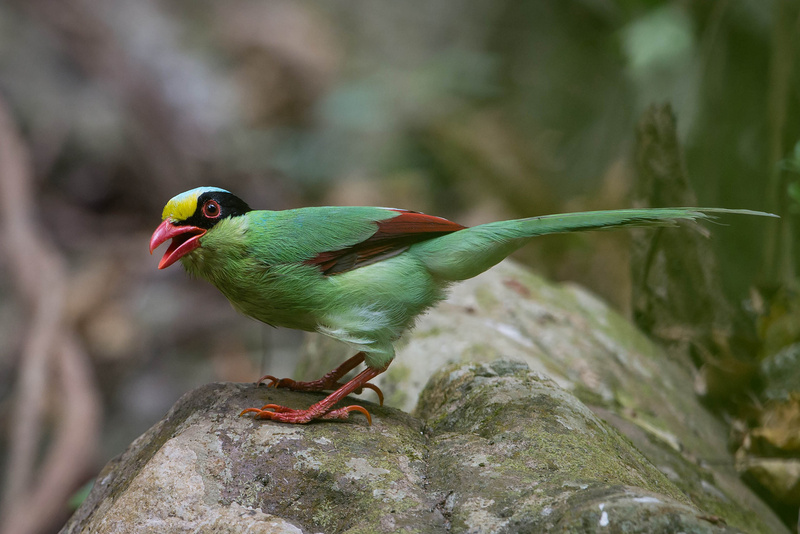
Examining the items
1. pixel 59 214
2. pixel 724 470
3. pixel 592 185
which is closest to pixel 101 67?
pixel 59 214

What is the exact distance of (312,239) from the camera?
2.94 metres

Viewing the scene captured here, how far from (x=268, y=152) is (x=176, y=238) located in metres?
7.02

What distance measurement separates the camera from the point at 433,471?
2.34 metres

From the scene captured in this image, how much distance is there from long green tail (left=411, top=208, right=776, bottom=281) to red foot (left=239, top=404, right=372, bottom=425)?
717 mm

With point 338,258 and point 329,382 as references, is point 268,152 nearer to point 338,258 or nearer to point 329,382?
point 329,382

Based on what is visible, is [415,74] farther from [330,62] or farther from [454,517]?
[454,517]

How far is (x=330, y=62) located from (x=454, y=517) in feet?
36.2

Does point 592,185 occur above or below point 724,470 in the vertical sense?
above

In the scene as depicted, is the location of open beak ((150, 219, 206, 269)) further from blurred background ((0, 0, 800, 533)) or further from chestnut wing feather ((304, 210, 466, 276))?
blurred background ((0, 0, 800, 533))

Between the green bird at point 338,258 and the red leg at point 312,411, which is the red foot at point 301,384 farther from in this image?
the red leg at point 312,411

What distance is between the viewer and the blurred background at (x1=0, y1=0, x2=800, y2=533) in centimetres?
552

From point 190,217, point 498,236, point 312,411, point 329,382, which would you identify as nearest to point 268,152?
point 329,382

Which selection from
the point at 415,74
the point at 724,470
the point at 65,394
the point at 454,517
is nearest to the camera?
the point at 454,517

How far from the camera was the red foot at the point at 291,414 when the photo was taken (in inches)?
102
